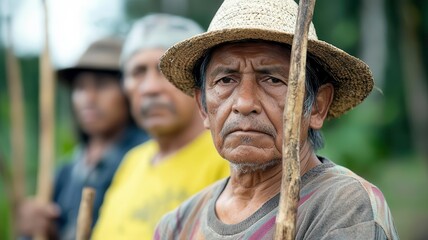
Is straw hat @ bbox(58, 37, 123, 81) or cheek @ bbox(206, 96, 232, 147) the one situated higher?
cheek @ bbox(206, 96, 232, 147)

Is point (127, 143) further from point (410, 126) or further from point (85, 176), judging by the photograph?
point (410, 126)

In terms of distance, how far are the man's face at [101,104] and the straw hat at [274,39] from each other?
2.76 m

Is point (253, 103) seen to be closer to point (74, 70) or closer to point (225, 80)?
point (225, 80)

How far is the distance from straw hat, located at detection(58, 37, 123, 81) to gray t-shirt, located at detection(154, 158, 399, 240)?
2.96 m

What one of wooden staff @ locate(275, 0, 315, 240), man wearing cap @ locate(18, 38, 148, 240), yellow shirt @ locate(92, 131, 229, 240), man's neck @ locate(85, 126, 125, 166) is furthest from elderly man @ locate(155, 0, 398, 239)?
man's neck @ locate(85, 126, 125, 166)

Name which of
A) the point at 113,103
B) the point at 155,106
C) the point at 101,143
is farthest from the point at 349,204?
the point at 101,143

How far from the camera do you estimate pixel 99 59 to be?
614cm

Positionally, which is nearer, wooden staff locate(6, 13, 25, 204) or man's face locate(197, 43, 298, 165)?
man's face locate(197, 43, 298, 165)

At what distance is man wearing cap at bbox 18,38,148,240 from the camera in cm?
597

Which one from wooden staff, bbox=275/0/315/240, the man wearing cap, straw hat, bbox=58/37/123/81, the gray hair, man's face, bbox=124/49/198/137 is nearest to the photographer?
wooden staff, bbox=275/0/315/240

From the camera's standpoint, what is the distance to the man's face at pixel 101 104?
19.7 feet

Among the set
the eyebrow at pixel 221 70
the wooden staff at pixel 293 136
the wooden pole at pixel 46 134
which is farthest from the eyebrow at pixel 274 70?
the wooden pole at pixel 46 134

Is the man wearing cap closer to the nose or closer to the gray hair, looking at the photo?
the gray hair

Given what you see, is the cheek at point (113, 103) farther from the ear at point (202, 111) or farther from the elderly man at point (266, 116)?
the elderly man at point (266, 116)
